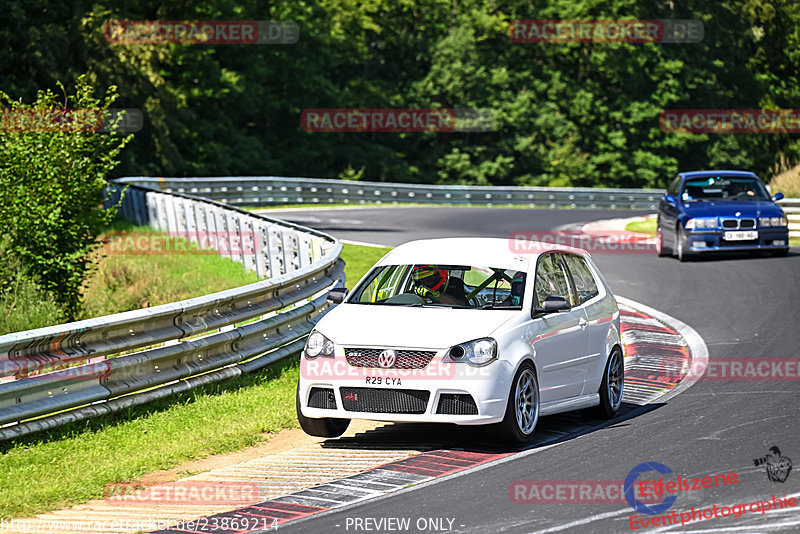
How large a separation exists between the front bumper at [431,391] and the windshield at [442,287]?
3.15 ft

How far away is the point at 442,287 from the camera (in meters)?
10.2

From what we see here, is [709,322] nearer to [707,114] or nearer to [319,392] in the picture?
[319,392]

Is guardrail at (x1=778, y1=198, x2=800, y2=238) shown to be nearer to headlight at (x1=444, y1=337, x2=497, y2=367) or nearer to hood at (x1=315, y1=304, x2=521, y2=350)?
hood at (x1=315, y1=304, x2=521, y2=350)

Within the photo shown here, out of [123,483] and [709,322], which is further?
[709,322]

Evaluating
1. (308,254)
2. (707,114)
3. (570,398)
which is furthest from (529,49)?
(570,398)

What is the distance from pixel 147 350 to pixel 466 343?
298cm

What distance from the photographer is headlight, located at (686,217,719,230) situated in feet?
73.6

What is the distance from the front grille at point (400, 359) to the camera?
29.1 feet

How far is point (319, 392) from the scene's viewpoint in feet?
30.1

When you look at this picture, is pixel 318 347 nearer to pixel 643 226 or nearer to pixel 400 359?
pixel 400 359

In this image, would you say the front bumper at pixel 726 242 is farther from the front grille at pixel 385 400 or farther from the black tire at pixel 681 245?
the front grille at pixel 385 400

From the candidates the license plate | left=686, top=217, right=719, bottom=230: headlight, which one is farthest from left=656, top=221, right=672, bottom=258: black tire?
the license plate

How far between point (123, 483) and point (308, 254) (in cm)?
1016

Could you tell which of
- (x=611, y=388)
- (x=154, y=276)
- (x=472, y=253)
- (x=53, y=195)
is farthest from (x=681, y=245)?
(x=472, y=253)
